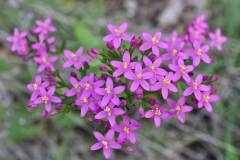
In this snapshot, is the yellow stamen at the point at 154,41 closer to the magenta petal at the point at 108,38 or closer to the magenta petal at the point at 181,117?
the magenta petal at the point at 108,38

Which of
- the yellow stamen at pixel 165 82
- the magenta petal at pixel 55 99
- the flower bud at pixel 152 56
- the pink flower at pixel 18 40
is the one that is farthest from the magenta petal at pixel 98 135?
the pink flower at pixel 18 40

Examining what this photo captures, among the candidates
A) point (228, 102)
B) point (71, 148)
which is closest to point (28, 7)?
point (71, 148)

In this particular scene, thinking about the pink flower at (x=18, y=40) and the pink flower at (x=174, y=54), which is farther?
the pink flower at (x=18, y=40)

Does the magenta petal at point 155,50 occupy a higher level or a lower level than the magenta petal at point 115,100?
higher

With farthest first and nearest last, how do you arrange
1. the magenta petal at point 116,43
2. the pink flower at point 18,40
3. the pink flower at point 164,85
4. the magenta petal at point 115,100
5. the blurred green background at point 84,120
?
the blurred green background at point 84,120, the pink flower at point 18,40, the magenta petal at point 116,43, the pink flower at point 164,85, the magenta petal at point 115,100

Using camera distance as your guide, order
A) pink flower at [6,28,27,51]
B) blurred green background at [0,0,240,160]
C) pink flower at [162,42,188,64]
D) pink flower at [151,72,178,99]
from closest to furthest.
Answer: pink flower at [151,72,178,99], pink flower at [162,42,188,64], pink flower at [6,28,27,51], blurred green background at [0,0,240,160]

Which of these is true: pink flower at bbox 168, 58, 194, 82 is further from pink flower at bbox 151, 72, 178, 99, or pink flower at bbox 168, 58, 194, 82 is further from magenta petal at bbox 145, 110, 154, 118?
magenta petal at bbox 145, 110, 154, 118

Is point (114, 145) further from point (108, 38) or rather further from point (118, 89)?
point (108, 38)

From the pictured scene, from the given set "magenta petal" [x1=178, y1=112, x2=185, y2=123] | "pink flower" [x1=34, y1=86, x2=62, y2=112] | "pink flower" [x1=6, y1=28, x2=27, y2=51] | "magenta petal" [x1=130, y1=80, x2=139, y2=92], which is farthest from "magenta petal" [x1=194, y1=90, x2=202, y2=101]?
"pink flower" [x1=6, y1=28, x2=27, y2=51]

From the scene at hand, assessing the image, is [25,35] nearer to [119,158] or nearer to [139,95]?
[139,95]
